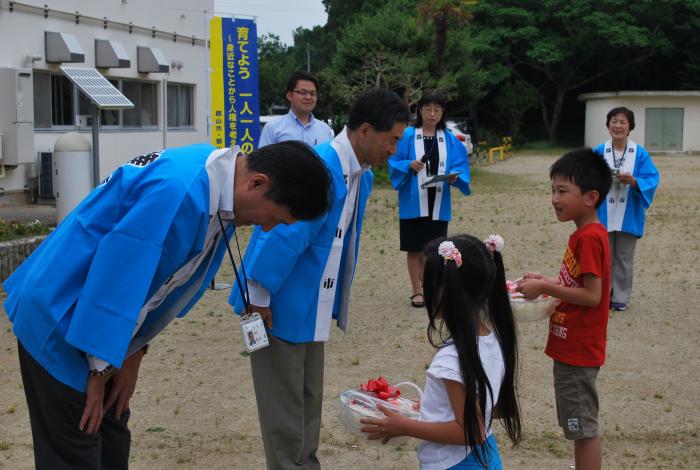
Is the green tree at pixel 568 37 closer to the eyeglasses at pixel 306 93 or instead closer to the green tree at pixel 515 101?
the green tree at pixel 515 101

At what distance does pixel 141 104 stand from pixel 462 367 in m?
15.8

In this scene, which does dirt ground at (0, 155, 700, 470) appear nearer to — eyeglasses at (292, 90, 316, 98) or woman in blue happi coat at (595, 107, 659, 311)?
woman in blue happi coat at (595, 107, 659, 311)

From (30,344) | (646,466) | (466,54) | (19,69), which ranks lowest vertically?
(646,466)

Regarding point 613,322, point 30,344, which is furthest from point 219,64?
point 30,344

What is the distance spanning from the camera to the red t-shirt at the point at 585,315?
12.0 feet

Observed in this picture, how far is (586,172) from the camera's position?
12.2 ft

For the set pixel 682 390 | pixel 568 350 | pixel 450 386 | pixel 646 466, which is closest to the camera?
pixel 450 386

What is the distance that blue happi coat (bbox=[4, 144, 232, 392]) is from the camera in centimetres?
233

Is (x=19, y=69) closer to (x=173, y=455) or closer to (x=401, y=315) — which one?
(x=401, y=315)

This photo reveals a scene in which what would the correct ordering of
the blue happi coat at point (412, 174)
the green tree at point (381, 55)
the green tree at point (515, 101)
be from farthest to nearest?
the green tree at point (515, 101) < the green tree at point (381, 55) < the blue happi coat at point (412, 174)

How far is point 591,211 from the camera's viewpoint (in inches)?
149

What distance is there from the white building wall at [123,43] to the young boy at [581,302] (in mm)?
11262

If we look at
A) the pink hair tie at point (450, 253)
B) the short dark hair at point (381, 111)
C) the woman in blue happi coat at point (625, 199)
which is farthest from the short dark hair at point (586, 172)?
the woman in blue happi coat at point (625, 199)

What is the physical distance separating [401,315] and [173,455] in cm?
332
